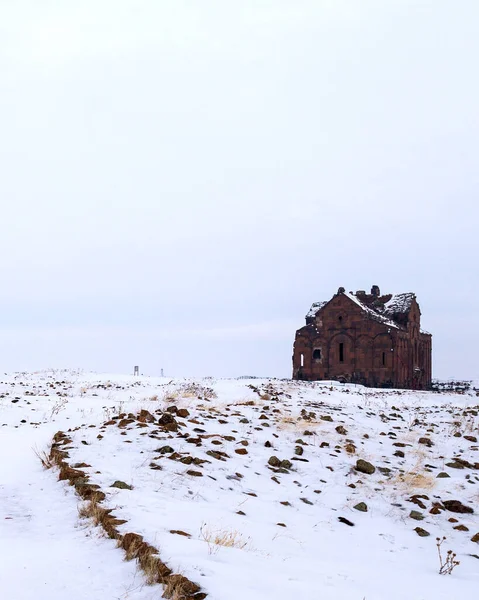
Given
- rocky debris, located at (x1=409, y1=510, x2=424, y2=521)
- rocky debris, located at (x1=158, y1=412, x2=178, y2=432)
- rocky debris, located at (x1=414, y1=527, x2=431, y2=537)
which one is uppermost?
rocky debris, located at (x1=158, y1=412, x2=178, y2=432)

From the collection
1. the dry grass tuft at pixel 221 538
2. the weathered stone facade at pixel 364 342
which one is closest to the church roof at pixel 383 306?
the weathered stone facade at pixel 364 342

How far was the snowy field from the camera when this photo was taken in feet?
11.7

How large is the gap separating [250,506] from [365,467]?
285 centimetres

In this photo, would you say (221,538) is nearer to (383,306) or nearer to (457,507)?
(457,507)

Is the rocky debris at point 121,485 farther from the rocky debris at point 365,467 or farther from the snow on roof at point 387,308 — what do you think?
the snow on roof at point 387,308

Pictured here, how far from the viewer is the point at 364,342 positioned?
37.3 meters

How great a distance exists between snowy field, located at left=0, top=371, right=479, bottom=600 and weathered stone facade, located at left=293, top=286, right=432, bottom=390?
25.3 metres

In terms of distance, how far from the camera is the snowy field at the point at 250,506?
3.58 metres

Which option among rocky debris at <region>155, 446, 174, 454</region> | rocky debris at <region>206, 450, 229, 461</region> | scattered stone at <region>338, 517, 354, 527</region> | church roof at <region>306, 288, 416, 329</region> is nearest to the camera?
scattered stone at <region>338, 517, 354, 527</region>

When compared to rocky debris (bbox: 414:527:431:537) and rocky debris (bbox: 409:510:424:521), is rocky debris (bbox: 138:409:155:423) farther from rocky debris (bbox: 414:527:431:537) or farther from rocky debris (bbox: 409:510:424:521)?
rocky debris (bbox: 414:527:431:537)

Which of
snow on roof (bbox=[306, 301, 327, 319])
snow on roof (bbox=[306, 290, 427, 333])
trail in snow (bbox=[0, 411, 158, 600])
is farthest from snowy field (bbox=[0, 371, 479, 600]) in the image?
snow on roof (bbox=[306, 301, 327, 319])

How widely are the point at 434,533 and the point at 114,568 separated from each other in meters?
4.15

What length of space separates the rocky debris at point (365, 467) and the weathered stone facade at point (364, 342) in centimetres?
2931

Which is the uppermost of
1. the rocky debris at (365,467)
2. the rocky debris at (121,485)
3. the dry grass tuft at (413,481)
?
the rocky debris at (121,485)
